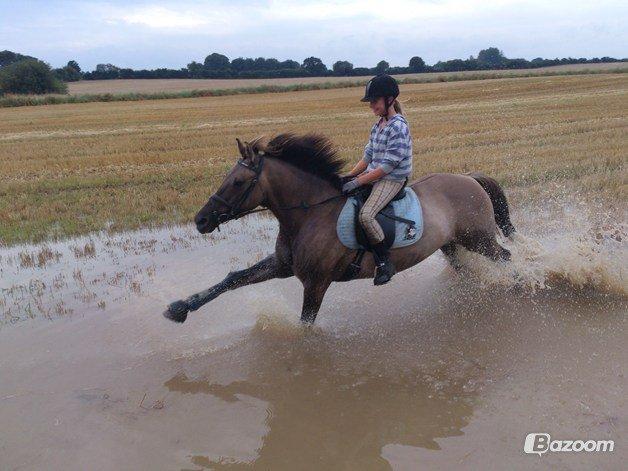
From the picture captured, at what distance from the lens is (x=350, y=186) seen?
4980 millimetres

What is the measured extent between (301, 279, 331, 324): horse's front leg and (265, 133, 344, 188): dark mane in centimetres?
92

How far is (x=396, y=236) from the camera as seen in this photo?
5.03 metres

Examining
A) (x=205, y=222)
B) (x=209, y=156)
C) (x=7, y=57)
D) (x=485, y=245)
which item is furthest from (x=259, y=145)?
(x=7, y=57)

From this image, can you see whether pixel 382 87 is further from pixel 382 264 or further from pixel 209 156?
pixel 209 156

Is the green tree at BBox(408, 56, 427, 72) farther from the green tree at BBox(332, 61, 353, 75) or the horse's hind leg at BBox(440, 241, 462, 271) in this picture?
the horse's hind leg at BBox(440, 241, 462, 271)

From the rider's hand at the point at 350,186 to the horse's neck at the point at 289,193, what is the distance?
0.61 ft

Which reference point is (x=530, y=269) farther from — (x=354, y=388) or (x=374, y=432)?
(x=374, y=432)

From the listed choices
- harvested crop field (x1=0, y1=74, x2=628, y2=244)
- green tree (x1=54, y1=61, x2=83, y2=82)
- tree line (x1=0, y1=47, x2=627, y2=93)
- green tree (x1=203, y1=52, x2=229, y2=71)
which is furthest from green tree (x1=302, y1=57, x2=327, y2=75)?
harvested crop field (x1=0, y1=74, x2=628, y2=244)

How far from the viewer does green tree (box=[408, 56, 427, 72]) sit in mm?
79562

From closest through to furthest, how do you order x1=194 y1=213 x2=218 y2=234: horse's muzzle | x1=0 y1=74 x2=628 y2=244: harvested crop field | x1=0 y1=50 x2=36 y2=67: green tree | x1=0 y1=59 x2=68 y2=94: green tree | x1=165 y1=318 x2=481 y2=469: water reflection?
x1=165 y1=318 x2=481 y2=469: water reflection
x1=194 y1=213 x2=218 y2=234: horse's muzzle
x1=0 y1=74 x2=628 y2=244: harvested crop field
x1=0 y1=59 x2=68 y2=94: green tree
x1=0 y1=50 x2=36 y2=67: green tree

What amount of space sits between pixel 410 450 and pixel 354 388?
0.87m

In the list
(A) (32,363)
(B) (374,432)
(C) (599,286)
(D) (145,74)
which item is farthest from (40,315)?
(D) (145,74)

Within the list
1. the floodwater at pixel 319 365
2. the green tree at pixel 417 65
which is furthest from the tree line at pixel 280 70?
the floodwater at pixel 319 365

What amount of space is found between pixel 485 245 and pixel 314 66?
8199 cm
